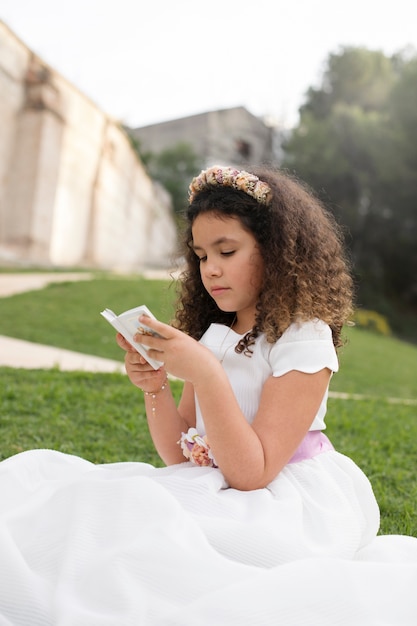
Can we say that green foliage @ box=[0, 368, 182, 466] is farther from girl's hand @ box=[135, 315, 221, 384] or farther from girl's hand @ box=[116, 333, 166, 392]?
girl's hand @ box=[135, 315, 221, 384]

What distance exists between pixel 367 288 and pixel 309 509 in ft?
68.6

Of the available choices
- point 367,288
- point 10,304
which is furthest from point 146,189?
point 10,304

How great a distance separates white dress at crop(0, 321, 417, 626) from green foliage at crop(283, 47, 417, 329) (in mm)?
18790

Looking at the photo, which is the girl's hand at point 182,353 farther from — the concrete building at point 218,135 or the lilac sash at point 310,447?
the concrete building at point 218,135

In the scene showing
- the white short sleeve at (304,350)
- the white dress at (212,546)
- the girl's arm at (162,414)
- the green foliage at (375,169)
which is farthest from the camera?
the green foliage at (375,169)

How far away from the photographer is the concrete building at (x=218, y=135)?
90.3ft

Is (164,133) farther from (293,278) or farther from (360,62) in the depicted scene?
(293,278)

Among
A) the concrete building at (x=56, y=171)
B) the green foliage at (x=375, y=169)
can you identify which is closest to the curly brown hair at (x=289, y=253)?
the concrete building at (x=56, y=171)

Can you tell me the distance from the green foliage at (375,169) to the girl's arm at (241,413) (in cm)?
1885

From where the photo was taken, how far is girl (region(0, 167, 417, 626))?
4.03 feet

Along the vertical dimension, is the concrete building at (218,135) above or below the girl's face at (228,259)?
above

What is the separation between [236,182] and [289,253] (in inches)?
9.7

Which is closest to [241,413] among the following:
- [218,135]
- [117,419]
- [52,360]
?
[117,419]

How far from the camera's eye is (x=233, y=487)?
158 centimetres
